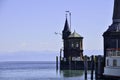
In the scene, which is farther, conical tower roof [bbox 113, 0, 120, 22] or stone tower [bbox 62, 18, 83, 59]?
stone tower [bbox 62, 18, 83, 59]

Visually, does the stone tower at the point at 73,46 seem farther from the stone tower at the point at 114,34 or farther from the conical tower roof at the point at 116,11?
the stone tower at the point at 114,34

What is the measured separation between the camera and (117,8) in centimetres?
8025

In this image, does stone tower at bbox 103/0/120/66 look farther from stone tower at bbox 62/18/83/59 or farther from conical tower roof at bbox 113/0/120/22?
stone tower at bbox 62/18/83/59

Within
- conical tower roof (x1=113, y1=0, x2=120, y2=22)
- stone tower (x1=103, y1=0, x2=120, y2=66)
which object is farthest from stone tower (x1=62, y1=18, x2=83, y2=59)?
stone tower (x1=103, y1=0, x2=120, y2=66)

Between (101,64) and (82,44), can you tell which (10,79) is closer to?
(101,64)

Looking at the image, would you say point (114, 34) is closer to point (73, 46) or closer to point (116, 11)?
point (116, 11)

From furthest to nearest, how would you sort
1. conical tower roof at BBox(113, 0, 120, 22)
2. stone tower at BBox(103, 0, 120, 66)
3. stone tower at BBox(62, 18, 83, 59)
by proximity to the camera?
stone tower at BBox(62, 18, 83, 59) → conical tower roof at BBox(113, 0, 120, 22) → stone tower at BBox(103, 0, 120, 66)

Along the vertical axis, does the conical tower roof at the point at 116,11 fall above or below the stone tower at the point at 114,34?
above

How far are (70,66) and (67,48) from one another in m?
9.30

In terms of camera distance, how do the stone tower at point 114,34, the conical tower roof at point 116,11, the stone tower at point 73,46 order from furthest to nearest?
the stone tower at point 73,46, the conical tower roof at point 116,11, the stone tower at point 114,34

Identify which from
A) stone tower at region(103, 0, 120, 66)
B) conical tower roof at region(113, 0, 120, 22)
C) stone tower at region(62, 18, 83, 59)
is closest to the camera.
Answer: stone tower at region(103, 0, 120, 66)

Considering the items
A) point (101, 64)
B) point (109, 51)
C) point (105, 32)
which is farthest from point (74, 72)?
point (109, 51)

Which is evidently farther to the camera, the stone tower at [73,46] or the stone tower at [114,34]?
the stone tower at [73,46]

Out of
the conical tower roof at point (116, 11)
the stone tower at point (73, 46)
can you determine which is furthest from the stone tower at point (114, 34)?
the stone tower at point (73, 46)
